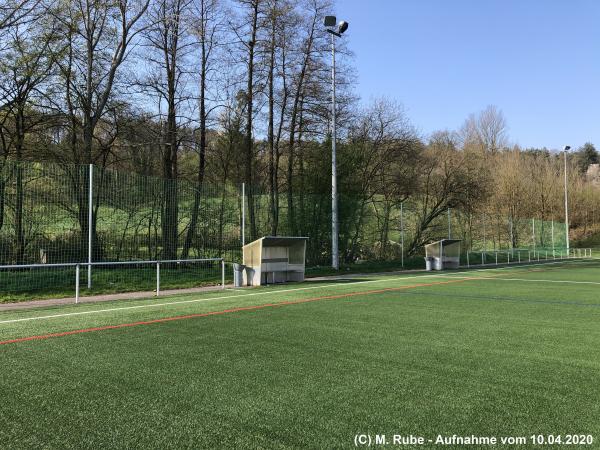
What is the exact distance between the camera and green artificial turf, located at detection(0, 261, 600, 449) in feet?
10.5

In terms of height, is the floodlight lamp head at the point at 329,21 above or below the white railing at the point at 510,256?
above

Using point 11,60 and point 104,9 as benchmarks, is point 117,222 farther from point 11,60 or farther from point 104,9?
point 104,9

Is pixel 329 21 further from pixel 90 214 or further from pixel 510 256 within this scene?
pixel 510 256

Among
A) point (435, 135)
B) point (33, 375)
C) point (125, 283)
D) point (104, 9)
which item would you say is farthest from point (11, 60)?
point (435, 135)

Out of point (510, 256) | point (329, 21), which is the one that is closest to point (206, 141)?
point (329, 21)

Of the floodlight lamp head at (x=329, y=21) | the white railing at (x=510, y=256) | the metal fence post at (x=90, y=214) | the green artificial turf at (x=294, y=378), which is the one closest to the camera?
the green artificial turf at (x=294, y=378)

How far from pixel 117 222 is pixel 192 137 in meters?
7.59

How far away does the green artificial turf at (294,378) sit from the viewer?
126 inches

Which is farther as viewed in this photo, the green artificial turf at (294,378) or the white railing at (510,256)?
the white railing at (510,256)

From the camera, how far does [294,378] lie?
4328mm

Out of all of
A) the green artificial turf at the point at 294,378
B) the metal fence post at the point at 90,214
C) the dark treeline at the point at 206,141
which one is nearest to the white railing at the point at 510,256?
the dark treeline at the point at 206,141

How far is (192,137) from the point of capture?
2025 cm

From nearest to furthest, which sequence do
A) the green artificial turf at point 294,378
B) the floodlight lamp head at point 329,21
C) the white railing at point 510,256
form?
the green artificial turf at point 294,378
the floodlight lamp head at point 329,21
the white railing at point 510,256

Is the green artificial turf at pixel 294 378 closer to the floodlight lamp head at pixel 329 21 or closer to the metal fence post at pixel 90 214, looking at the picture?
the metal fence post at pixel 90 214
